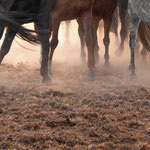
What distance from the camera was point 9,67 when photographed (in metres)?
8.70

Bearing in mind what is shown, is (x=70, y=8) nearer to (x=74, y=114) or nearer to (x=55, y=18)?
(x=55, y=18)

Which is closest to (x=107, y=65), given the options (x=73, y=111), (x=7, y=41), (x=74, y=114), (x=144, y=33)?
(x=144, y=33)

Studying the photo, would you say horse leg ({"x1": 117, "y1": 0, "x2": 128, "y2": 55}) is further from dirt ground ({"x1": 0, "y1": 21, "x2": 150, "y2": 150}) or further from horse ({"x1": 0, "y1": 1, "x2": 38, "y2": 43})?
horse ({"x1": 0, "y1": 1, "x2": 38, "y2": 43})

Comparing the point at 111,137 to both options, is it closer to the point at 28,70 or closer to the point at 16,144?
the point at 16,144

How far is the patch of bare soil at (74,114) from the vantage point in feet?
12.0

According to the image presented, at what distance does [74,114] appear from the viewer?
15.1ft

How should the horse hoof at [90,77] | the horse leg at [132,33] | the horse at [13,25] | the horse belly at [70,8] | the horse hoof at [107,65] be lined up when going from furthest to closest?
the horse hoof at [107,65], the horse leg at [132,33], the horse hoof at [90,77], the horse belly at [70,8], the horse at [13,25]

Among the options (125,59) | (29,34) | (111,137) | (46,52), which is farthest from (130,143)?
(125,59)

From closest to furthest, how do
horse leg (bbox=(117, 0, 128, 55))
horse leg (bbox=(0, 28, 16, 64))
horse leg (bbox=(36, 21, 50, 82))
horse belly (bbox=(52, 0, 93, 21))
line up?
horse leg (bbox=(0, 28, 16, 64)) < horse leg (bbox=(36, 21, 50, 82)) < horse belly (bbox=(52, 0, 93, 21)) < horse leg (bbox=(117, 0, 128, 55))

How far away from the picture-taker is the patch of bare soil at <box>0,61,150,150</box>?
3.67m

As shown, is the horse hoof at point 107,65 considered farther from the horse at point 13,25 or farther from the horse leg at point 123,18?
the horse at point 13,25

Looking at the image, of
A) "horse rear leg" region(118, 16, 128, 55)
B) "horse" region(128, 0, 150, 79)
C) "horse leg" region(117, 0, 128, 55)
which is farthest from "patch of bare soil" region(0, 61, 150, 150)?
"horse rear leg" region(118, 16, 128, 55)

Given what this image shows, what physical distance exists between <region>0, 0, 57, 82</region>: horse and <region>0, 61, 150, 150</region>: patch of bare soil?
0.63 metres

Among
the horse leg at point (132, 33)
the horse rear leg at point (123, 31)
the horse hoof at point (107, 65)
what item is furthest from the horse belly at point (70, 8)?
the horse rear leg at point (123, 31)
